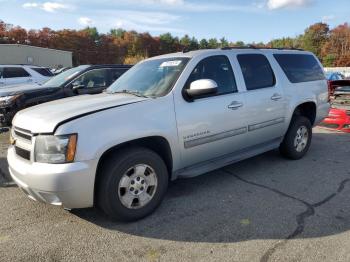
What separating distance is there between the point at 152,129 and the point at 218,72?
1.45 meters

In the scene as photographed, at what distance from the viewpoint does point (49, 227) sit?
366 cm

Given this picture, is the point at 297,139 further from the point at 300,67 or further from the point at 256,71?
the point at 256,71

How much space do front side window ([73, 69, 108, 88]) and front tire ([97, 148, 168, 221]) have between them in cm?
519

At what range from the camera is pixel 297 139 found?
592 centimetres

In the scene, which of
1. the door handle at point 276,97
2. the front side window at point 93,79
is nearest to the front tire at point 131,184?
the door handle at point 276,97

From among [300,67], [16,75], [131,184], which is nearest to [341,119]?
[300,67]

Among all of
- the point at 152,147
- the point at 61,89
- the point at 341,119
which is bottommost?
the point at 341,119

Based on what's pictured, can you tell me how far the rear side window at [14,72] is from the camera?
14.7 meters

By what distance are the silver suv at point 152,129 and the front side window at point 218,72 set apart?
Result: 0.01m

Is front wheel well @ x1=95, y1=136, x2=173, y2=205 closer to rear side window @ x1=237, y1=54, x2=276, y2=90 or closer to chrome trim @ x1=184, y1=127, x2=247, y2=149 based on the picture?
chrome trim @ x1=184, y1=127, x2=247, y2=149

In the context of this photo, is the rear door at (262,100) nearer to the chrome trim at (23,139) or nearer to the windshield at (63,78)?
the chrome trim at (23,139)

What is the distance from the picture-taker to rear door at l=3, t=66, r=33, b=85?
48.2ft

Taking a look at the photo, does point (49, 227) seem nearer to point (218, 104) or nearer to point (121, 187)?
point (121, 187)

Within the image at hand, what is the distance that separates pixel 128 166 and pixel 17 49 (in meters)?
46.5
